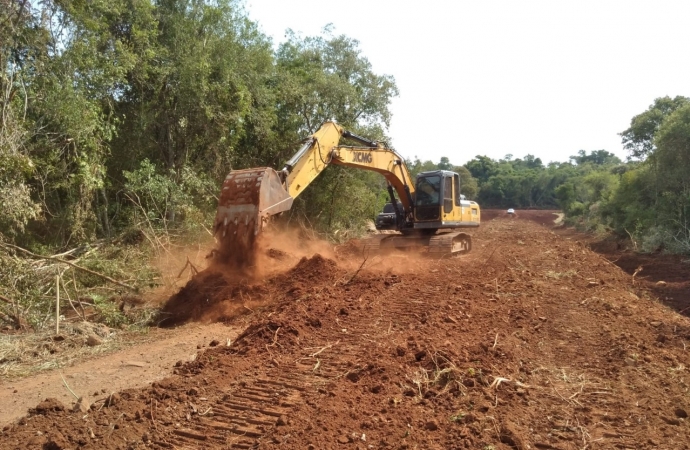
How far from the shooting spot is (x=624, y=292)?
32.0 ft

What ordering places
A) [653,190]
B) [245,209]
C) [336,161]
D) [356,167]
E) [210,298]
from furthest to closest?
[653,190]
[356,167]
[336,161]
[210,298]
[245,209]

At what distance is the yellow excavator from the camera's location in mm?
8453

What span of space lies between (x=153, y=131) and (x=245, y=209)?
324 inches

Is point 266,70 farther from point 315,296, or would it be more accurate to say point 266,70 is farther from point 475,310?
point 475,310

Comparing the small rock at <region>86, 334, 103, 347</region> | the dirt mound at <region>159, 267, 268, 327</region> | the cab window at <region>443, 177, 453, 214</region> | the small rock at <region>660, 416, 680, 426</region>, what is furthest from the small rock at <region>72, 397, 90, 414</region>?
the cab window at <region>443, 177, 453, 214</region>

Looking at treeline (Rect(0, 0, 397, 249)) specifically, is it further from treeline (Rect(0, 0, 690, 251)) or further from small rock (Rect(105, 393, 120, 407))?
small rock (Rect(105, 393, 120, 407))

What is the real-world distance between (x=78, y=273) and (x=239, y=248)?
326 centimetres

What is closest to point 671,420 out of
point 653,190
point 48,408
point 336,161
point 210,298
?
point 48,408

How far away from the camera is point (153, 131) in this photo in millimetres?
15180

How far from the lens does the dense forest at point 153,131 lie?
9.90 m

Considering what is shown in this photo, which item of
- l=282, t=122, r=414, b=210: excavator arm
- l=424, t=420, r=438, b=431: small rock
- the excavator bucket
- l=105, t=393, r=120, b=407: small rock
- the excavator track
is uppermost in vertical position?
l=282, t=122, r=414, b=210: excavator arm

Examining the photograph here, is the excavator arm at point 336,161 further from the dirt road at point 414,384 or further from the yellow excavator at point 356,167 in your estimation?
the dirt road at point 414,384

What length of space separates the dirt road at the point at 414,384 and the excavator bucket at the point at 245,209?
2.73ft

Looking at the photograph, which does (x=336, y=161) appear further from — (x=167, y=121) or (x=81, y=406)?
(x=81, y=406)
